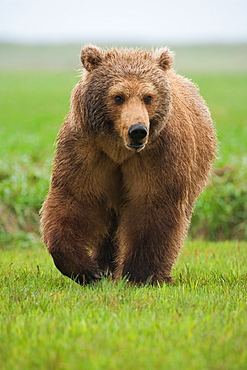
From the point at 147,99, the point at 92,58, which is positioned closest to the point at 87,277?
the point at 147,99

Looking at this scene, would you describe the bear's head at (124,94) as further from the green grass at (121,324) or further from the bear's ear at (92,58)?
Answer: the green grass at (121,324)

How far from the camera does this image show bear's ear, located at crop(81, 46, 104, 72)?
17.5ft

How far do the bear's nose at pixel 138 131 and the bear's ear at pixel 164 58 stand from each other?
34.6 inches

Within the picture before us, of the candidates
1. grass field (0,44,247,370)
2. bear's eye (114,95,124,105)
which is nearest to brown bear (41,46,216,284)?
bear's eye (114,95,124,105)

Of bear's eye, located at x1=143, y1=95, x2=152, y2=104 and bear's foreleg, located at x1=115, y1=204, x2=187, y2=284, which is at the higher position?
bear's eye, located at x1=143, y1=95, x2=152, y2=104

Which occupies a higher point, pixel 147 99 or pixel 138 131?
pixel 147 99

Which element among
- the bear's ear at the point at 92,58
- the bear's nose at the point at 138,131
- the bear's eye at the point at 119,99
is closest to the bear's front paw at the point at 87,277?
the bear's nose at the point at 138,131

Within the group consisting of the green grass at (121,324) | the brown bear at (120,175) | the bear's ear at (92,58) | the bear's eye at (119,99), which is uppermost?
the bear's ear at (92,58)

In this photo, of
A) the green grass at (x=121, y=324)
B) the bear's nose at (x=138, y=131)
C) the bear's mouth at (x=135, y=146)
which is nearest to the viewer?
the green grass at (x=121, y=324)

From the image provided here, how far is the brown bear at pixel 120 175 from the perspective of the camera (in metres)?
5.24

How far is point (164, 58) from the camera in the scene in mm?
5527

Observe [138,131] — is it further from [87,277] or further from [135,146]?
[87,277]

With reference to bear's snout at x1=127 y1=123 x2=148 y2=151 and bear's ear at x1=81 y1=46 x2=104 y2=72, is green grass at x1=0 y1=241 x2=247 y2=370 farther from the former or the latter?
bear's ear at x1=81 y1=46 x2=104 y2=72

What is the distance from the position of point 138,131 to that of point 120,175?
36.3 inches
